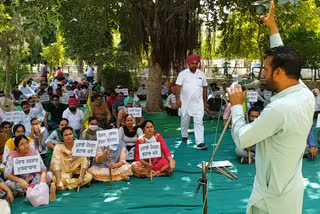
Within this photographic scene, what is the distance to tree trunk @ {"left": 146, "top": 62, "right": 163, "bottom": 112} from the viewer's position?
11.2 m

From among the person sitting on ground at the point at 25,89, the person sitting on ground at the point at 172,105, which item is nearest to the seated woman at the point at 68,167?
the person sitting on ground at the point at 172,105

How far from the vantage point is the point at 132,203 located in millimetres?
4328

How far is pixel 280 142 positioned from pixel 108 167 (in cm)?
402

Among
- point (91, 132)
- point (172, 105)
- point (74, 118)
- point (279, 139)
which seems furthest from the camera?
point (172, 105)

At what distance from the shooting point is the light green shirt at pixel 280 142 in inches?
64.0

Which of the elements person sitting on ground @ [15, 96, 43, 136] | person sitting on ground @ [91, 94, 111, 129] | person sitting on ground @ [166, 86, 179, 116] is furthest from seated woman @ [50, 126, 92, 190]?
person sitting on ground @ [166, 86, 179, 116]

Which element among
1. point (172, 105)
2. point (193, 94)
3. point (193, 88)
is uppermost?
point (193, 88)

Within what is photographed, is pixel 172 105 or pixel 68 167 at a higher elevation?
pixel 172 105

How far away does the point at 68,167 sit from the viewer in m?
5.09

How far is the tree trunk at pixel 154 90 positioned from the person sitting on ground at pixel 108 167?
582 cm

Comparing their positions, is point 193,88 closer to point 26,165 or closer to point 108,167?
point 108,167

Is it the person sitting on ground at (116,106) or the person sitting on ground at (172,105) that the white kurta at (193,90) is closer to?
the person sitting on ground at (116,106)

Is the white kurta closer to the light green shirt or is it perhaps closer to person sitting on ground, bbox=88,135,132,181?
person sitting on ground, bbox=88,135,132,181

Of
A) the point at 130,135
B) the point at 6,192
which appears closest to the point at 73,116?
the point at 130,135
